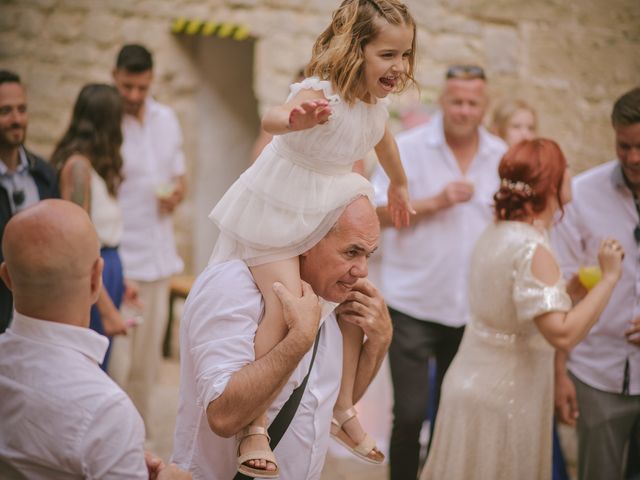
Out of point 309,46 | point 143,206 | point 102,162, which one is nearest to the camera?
point 102,162

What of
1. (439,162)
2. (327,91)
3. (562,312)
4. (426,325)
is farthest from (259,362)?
(439,162)

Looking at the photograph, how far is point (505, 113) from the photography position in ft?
19.2

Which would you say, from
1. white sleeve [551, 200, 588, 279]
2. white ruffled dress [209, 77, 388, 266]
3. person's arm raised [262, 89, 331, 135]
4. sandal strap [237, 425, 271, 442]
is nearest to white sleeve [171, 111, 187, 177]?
white sleeve [551, 200, 588, 279]

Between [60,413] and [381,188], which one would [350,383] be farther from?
[381,188]

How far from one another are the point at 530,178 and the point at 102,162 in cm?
237

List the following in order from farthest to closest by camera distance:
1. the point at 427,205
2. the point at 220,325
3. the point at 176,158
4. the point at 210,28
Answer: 1. the point at 210,28
2. the point at 176,158
3. the point at 427,205
4. the point at 220,325

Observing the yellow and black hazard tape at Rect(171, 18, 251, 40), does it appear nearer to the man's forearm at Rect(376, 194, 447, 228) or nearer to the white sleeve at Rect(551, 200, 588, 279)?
the man's forearm at Rect(376, 194, 447, 228)

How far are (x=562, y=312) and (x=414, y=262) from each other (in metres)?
1.30

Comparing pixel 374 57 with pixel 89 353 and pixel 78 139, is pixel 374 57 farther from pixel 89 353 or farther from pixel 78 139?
pixel 78 139

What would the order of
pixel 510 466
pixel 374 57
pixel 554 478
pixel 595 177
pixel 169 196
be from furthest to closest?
pixel 169 196
pixel 554 478
pixel 595 177
pixel 510 466
pixel 374 57

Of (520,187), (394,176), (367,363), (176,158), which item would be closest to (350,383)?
(367,363)

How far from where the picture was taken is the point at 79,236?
78.4 inches

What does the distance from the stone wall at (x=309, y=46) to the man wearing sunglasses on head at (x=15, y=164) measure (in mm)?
3258

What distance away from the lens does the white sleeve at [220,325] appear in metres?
2.20
